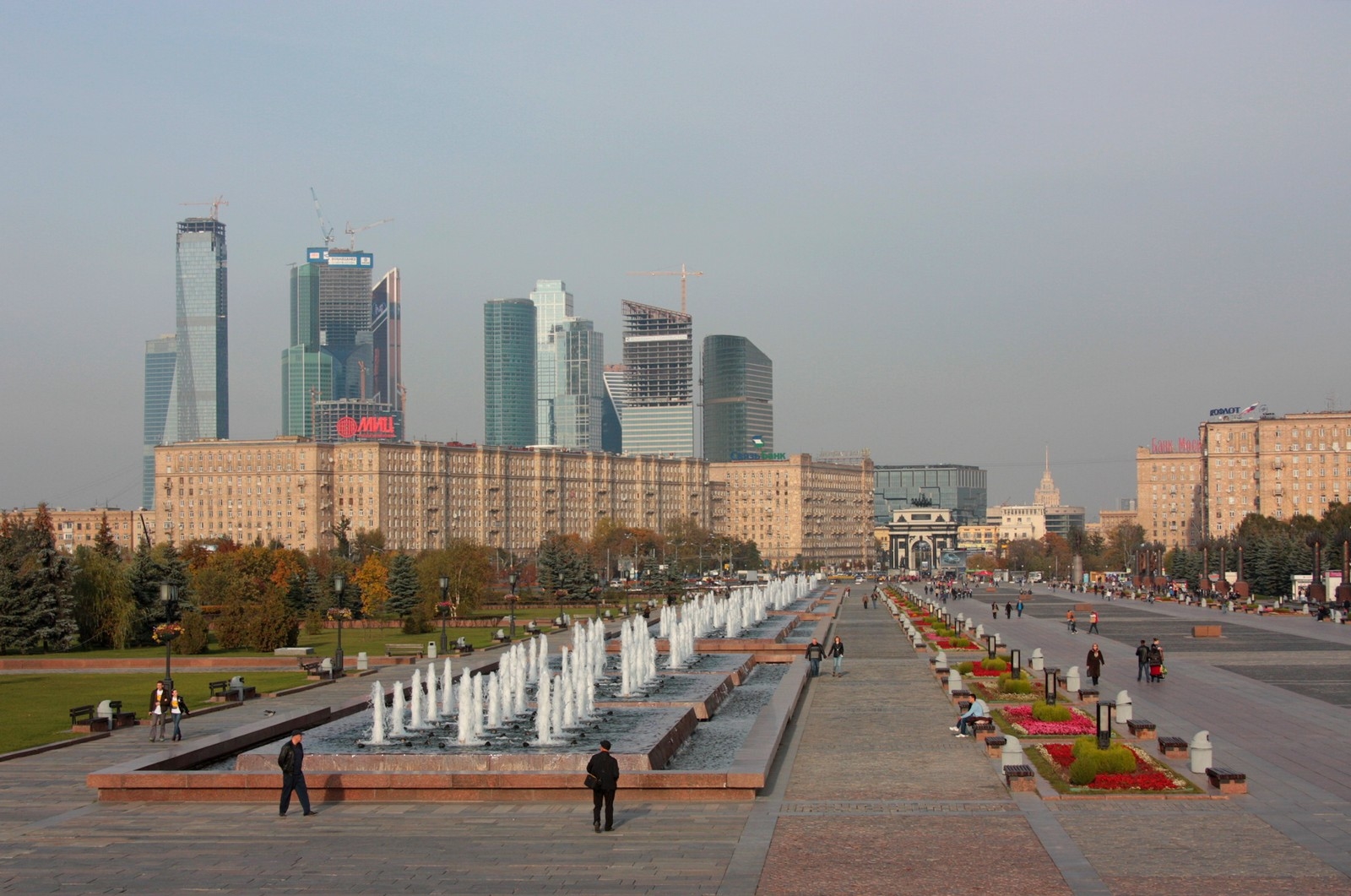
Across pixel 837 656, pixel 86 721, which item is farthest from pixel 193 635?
pixel 837 656

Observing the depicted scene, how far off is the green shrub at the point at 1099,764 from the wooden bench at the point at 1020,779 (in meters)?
0.60

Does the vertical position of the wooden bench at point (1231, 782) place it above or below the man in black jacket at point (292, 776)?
below

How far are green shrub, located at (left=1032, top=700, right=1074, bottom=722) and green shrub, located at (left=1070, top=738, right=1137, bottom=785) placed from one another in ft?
20.8

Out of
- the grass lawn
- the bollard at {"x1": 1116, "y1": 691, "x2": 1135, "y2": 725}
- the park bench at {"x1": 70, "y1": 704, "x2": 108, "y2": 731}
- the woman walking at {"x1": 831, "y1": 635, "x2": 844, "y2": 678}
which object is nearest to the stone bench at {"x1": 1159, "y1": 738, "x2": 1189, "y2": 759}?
the bollard at {"x1": 1116, "y1": 691, "x2": 1135, "y2": 725}

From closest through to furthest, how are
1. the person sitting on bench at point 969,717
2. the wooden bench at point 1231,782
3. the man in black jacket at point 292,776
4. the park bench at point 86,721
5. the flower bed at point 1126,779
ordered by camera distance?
the man in black jacket at point 292,776 → the wooden bench at point 1231,782 → the flower bed at point 1126,779 → the person sitting on bench at point 969,717 → the park bench at point 86,721

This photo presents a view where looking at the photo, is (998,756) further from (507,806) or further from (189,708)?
Result: (189,708)

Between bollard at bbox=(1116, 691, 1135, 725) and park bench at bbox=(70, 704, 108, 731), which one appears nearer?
bollard at bbox=(1116, 691, 1135, 725)

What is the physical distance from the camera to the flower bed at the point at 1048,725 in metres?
27.0

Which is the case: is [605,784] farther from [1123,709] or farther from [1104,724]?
[1123,709]

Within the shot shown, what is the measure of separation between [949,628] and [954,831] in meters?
44.3

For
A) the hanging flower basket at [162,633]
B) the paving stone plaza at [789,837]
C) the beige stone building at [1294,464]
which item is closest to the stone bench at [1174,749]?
the paving stone plaza at [789,837]

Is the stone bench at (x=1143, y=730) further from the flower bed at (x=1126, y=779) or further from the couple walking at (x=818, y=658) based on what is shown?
the couple walking at (x=818, y=658)

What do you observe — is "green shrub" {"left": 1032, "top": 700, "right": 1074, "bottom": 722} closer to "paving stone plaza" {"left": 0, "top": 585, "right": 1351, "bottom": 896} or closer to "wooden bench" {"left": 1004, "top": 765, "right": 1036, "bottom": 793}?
"paving stone plaza" {"left": 0, "top": 585, "right": 1351, "bottom": 896}

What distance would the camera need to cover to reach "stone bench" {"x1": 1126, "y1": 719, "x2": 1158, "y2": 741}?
26094 millimetres
